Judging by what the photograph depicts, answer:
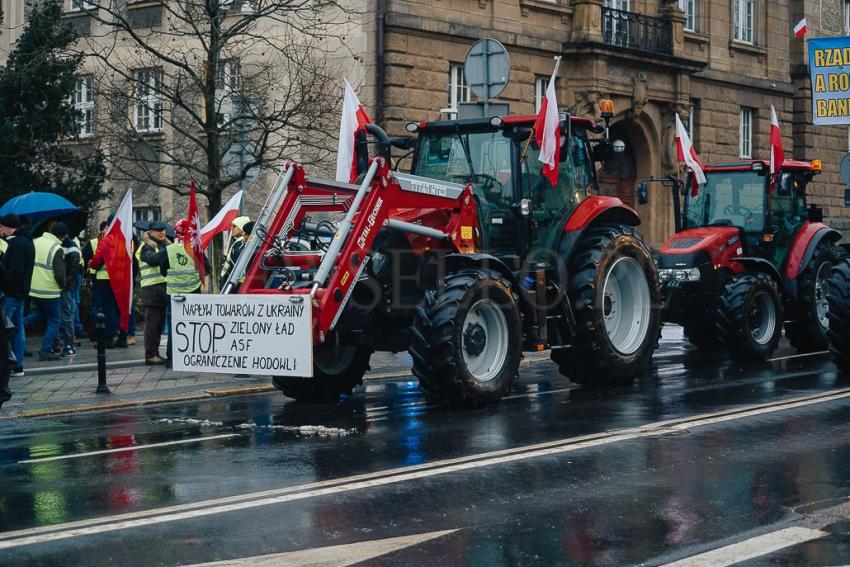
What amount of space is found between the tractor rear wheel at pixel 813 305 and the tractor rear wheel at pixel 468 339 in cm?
627

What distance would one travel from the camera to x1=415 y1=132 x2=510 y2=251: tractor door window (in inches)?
535

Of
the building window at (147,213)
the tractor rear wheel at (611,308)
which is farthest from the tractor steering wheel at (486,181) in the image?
the building window at (147,213)

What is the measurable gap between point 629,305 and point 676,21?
66.0 feet

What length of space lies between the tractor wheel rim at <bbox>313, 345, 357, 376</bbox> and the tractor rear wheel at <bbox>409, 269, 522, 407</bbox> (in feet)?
5.11

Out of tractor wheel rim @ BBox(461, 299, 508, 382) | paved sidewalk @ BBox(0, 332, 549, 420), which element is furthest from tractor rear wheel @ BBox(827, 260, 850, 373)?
paved sidewalk @ BBox(0, 332, 549, 420)

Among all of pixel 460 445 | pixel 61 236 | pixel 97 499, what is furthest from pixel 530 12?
pixel 97 499

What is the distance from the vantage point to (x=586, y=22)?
30.6m

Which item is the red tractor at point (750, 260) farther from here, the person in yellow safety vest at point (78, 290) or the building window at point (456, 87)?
the building window at point (456, 87)

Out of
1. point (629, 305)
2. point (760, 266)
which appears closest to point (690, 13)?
point (760, 266)

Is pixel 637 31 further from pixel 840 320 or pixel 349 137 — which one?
pixel 349 137

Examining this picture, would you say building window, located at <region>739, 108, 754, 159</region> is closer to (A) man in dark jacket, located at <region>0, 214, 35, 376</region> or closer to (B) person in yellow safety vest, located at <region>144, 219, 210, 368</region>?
(B) person in yellow safety vest, located at <region>144, 219, 210, 368</region>

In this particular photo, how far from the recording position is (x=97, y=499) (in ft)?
27.1

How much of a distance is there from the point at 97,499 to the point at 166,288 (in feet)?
32.5

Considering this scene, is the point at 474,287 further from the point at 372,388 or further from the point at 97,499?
the point at 97,499
